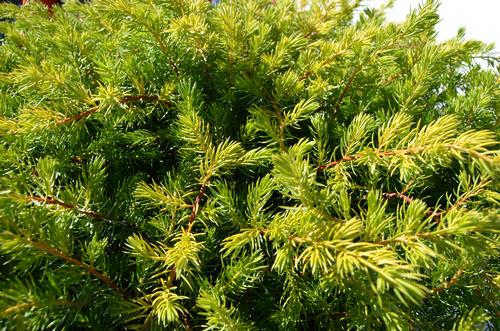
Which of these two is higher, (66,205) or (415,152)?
(415,152)

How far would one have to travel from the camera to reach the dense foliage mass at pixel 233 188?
1.30 feet

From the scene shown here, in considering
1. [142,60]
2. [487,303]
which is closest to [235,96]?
[142,60]

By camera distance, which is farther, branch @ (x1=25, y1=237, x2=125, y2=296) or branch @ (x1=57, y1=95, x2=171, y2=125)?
branch @ (x1=57, y1=95, x2=171, y2=125)

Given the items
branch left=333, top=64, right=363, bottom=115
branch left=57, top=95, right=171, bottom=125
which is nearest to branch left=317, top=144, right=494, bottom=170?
branch left=333, top=64, right=363, bottom=115

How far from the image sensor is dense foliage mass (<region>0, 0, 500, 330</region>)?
40 cm

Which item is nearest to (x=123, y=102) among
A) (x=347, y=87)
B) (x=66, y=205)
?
(x=66, y=205)

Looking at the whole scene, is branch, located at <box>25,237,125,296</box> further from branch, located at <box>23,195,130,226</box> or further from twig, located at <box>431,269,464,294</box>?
twig, located at <box>431,269,464,294</box>

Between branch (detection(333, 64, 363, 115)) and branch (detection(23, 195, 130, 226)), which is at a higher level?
branch (detection(333, 64, 363, 115))

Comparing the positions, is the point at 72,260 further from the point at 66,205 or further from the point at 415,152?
the point at 415,152

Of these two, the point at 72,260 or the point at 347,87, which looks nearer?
the point at 72,260

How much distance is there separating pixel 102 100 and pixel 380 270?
40 cm

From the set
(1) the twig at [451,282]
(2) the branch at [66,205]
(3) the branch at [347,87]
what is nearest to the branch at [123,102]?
(2) the branch at [66,205]

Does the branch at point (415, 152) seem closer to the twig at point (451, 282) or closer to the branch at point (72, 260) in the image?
the twig at point (451, 282)

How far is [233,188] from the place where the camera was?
0.52 m
